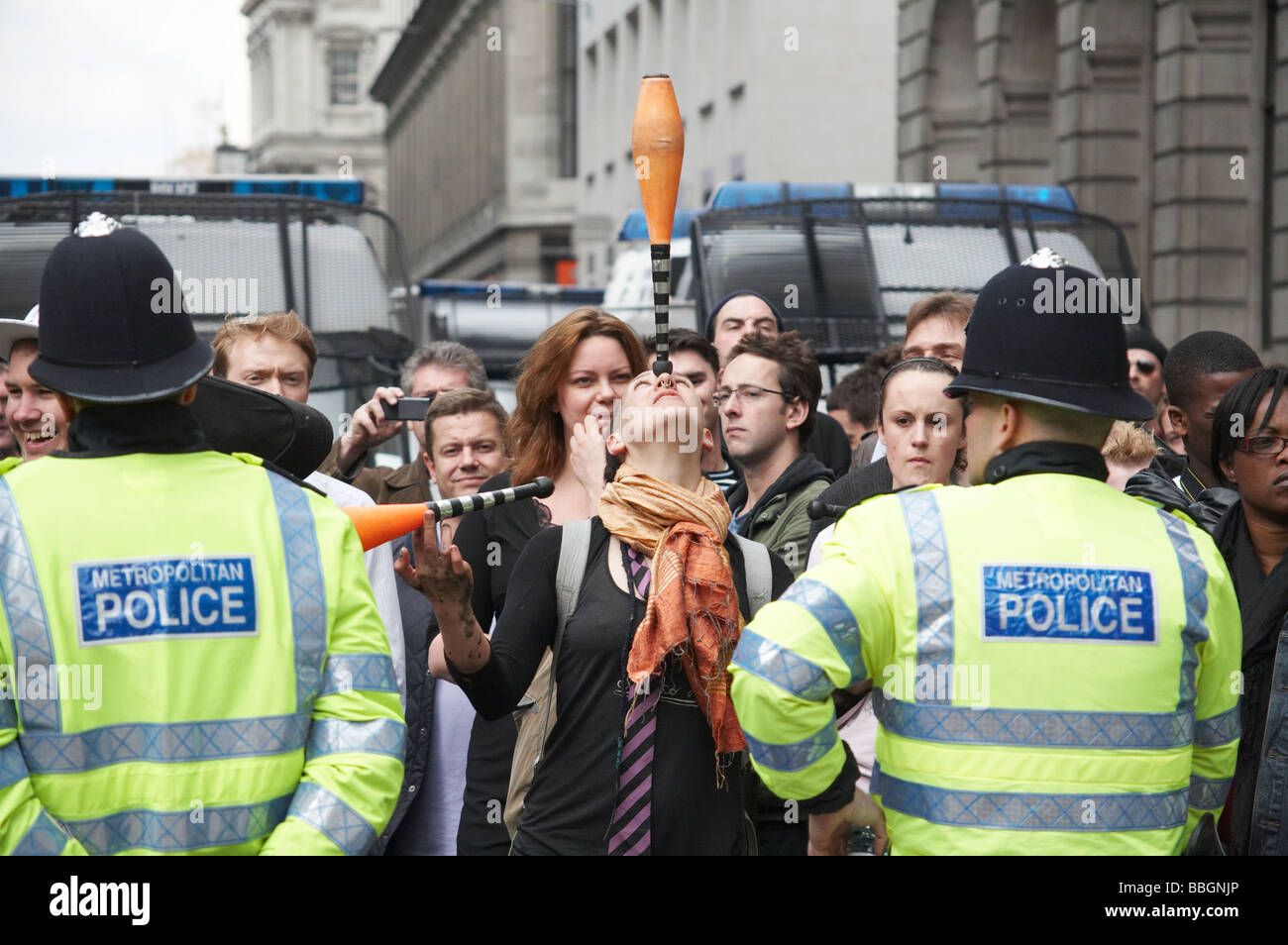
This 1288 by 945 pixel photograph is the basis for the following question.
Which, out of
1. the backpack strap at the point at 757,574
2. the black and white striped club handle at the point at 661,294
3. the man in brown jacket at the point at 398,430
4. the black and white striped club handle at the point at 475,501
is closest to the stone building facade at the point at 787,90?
the man in brown jacket at the point at 398,430

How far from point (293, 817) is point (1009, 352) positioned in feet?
5.06

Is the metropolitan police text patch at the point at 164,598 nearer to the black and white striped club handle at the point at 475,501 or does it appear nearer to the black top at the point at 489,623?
the black and white striped club handle at the point at 475,501

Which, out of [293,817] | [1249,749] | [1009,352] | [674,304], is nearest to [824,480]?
[1249,749]

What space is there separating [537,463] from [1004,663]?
2.03 m

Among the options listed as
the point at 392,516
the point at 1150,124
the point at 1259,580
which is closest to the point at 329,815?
the point at 392,516

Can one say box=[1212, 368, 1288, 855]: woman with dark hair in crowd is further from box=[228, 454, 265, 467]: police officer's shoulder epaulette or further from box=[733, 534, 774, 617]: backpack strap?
box=[228, 454, 265, 467]: police officer's shoulder epaulette

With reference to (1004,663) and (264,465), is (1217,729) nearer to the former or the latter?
(1004,663)

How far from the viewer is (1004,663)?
9.93 ft

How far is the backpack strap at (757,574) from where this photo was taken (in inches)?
150

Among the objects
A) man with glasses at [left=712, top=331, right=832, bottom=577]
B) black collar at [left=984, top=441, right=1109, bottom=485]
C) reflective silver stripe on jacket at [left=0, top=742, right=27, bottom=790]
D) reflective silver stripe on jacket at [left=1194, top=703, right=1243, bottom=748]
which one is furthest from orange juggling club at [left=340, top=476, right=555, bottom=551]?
man with glasses at [left=712, top=331, right=832, bottom=577]

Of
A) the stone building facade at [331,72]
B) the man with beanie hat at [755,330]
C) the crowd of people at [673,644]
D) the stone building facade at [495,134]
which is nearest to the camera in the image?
the crowd of people at [673,644]

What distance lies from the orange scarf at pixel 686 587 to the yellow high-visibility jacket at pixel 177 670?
2.54 ft

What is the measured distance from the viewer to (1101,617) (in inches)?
120
